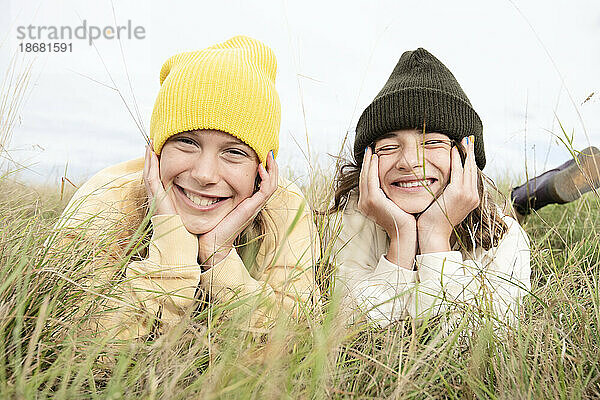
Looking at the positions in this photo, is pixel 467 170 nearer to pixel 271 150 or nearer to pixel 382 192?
pixel 382 192

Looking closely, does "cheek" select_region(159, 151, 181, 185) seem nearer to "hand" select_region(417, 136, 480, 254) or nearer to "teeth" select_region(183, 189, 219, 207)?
"teeth" select_region(183, 189, 219, 207)

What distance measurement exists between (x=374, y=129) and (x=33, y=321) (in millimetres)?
1791

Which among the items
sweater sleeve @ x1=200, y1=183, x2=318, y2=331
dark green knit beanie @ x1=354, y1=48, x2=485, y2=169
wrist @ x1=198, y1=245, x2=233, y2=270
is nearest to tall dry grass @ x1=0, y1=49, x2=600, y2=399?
sweater sleeve @ x1=200, y1=183, x2=318, y2=331

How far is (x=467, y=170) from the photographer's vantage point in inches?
94.1

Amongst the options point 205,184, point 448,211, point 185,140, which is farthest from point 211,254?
point 448,211

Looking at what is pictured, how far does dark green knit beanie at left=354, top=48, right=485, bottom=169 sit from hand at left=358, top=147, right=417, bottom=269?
0.21 metres

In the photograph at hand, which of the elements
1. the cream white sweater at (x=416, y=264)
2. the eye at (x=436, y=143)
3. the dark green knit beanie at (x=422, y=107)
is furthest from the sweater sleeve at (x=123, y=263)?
the eye at (x=436, y=143)

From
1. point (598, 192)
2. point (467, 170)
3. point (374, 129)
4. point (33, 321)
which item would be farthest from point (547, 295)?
point (33, 321)

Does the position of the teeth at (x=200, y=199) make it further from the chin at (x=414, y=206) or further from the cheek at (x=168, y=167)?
the chin at (x=414, y=206)

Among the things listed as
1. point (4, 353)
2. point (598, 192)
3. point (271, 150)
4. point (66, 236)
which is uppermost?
point (271, 150)

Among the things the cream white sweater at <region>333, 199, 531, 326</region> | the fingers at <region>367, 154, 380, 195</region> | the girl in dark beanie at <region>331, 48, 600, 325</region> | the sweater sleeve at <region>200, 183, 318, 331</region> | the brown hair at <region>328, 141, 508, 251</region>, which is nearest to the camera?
the sweater sleeve at <region>200, 183, 318, 331</region>

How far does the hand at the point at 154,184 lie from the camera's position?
6.66ft

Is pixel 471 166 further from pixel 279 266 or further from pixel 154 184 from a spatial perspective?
pixel 154 184

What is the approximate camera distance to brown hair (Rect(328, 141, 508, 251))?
250cm
